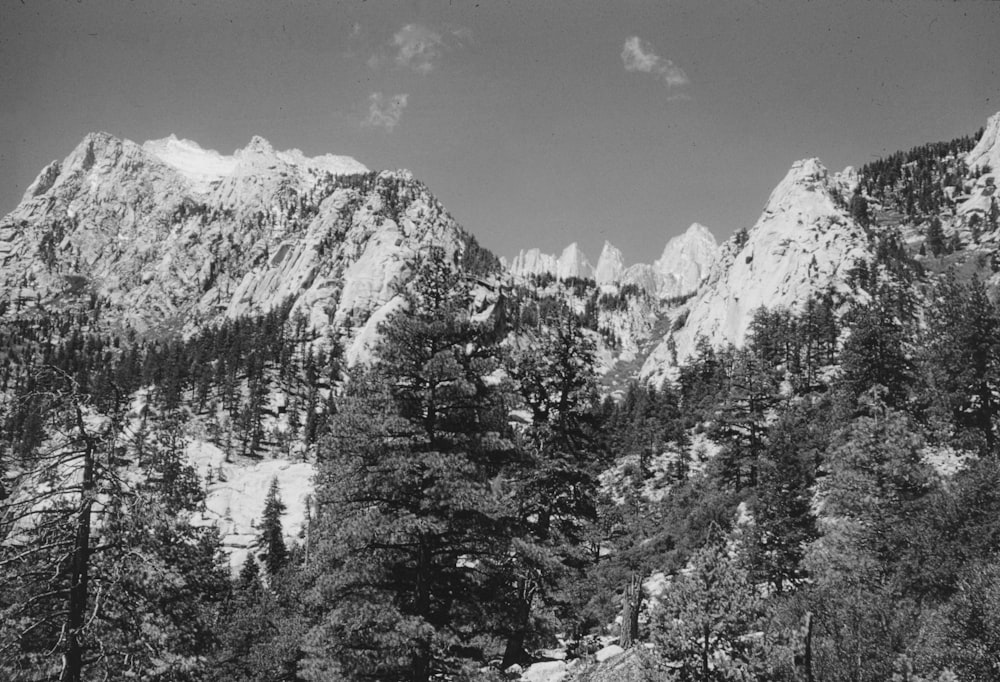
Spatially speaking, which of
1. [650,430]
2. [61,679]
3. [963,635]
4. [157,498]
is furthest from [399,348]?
[650,430]

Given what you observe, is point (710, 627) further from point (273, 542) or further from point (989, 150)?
point (989, 150)

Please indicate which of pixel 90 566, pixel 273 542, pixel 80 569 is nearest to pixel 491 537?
pixel 90 566

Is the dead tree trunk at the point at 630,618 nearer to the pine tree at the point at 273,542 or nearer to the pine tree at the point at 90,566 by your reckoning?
→ the pine tree at the point at 90,566

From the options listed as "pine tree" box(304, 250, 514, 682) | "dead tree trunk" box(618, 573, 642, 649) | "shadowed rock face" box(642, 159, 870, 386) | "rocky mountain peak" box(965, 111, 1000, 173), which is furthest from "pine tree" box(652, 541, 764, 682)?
"rocky mountain peak" box(965, 111, 1000, 173)

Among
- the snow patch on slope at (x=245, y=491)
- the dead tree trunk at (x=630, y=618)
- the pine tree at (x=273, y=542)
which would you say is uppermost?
the snow patch on slope at (x=245, y=491)

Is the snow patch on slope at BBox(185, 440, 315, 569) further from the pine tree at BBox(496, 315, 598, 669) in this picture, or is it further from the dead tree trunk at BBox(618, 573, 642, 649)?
the pine tree at BBox(496, 315, 598, 669)

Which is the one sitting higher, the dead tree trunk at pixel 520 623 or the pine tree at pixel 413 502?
the pine tree at pixel 413 502

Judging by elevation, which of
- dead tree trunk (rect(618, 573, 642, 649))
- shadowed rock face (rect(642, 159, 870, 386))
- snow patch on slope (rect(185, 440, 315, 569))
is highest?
shadowed rock face (rect(642, 159, 870, 386))

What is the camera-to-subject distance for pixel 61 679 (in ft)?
23.5

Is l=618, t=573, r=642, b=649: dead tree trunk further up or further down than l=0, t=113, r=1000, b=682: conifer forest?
further down

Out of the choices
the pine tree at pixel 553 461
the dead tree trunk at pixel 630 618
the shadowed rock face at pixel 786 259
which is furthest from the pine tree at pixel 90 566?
the shadowed rock face at pixel 786 259

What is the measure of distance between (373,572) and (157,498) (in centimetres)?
545

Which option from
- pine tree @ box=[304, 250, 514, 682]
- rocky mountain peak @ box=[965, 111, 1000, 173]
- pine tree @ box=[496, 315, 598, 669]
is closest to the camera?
pine tree @ box=[304, 250, 514, 682]

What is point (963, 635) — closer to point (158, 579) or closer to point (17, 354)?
point (158, 579)
